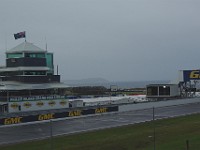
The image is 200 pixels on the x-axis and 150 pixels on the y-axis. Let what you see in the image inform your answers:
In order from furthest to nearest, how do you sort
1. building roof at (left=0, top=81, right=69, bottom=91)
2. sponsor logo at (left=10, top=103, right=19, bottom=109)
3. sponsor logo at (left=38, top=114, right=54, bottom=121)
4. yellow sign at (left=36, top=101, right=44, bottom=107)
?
building roof at (left=0, top=81, right=69, bottom=91), yellow sign at (left=36, top=101, right=44, bottom=107), sponsor logo at (left=10, top=103, right=19, bottom=109), sponsor logo at (left=38, top=114, right=54, bottom=121)

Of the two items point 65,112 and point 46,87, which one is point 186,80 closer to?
point 46,87

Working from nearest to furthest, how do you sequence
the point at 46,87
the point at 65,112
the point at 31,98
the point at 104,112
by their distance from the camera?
the point at 65,112 → the point at 104,112 → the point at 31,98 → the point at 46,87

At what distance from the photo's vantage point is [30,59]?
64.2 m

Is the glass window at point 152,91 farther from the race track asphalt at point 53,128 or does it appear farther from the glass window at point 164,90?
the race track asphalt at point 53,128

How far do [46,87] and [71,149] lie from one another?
37.2 metres

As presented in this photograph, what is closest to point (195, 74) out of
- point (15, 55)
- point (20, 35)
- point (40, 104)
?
point (40, 104)

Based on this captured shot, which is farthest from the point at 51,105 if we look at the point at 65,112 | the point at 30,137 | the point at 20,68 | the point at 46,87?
the point at 30,137

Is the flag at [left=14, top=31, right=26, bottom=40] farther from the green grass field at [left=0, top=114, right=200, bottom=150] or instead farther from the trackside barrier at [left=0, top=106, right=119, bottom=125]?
the green grass field at [left=0, top=114, right=200, bottom=150]

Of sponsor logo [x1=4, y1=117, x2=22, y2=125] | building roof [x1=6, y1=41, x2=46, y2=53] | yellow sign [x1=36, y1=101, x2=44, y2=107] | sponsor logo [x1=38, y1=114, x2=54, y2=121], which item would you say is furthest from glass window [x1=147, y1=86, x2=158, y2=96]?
sponsor logo [x1=4, y1=117, x2=22, y2=125]

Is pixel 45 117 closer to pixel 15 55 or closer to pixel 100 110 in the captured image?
pixel 100 110

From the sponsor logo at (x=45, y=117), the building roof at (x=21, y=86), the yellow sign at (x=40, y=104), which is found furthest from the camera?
the building roof at (x=21, y=86)

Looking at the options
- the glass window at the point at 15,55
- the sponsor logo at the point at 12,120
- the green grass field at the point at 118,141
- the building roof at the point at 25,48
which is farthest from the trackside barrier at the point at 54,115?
the glass window at the point at 15,55

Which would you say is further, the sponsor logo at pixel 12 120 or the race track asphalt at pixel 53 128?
the sponsor logo at pixel 12 120

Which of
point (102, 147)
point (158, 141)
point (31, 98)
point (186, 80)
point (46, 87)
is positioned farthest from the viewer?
point (186, 80)
